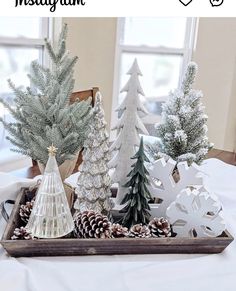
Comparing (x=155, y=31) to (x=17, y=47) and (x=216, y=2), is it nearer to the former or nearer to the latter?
(x=216, y=2)

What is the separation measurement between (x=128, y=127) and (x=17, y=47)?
1573 millimetres

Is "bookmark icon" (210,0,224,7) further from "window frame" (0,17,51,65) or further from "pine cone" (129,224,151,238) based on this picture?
"pine cone" (129,224,151,238)

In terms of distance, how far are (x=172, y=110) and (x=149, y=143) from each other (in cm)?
11

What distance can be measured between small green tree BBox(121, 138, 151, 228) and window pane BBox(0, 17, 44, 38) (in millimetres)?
1599

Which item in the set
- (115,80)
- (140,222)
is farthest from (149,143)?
(115,80)

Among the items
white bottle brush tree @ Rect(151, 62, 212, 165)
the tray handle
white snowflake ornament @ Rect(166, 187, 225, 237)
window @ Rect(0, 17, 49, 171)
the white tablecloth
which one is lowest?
the white tablecloth

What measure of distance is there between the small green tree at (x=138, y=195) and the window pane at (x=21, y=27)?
1.60 meters

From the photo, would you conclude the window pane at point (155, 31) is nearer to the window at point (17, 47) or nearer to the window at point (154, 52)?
the window at point (154, 52)

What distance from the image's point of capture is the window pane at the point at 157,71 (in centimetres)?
307

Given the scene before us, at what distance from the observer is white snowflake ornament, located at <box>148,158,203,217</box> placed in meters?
0.89

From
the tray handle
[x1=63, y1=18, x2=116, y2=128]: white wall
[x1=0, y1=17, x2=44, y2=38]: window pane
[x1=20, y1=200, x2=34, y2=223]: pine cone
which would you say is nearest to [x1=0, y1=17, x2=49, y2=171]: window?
[x1=0, y1=17, x2=44, y2=38]: window pane

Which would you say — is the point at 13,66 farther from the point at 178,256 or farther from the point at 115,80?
the point at 178,256

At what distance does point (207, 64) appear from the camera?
3162 millimetres

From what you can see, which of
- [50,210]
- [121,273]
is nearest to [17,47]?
[50,210]
